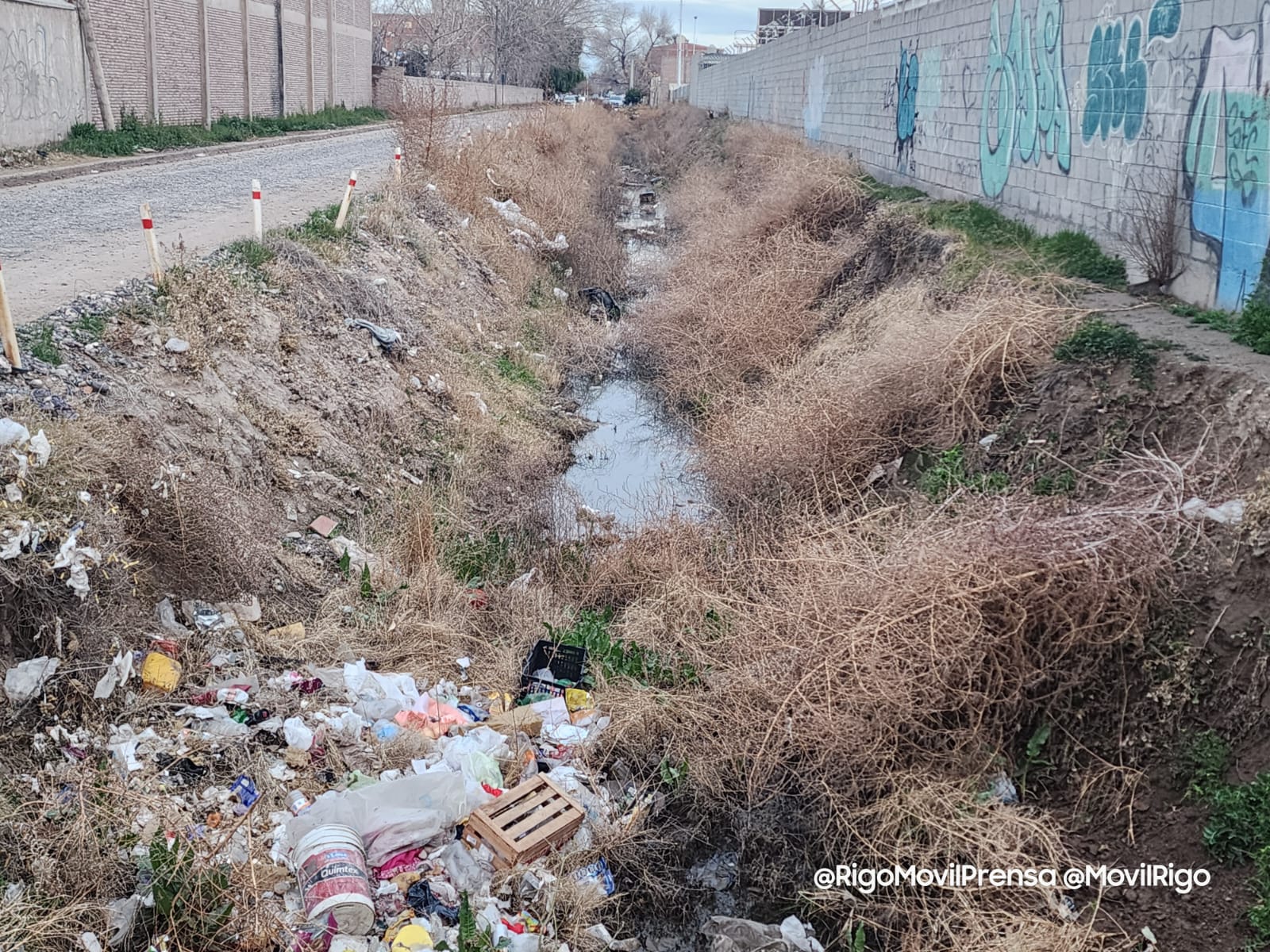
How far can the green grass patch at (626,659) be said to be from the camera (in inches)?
202

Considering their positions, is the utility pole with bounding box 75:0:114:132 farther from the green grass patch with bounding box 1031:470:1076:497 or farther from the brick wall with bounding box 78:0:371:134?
the green grass patch with bounding box 1031:470:1076:497

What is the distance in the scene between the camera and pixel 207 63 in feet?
76.5

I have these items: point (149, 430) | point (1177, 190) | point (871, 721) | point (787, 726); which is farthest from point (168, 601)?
point (1177, 190)

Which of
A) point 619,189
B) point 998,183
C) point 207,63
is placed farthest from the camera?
point 619,189

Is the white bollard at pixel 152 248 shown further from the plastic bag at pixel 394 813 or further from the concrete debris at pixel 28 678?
the plastic bag at pixel 394 813

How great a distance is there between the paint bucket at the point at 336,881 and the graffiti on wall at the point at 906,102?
488 inches

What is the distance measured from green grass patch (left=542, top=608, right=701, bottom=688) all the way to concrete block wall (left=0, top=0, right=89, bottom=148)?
14.5m

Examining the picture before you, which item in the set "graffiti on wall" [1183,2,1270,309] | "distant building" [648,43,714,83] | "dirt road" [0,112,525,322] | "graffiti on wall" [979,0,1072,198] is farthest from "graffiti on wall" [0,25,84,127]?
"distant building" [648,43,714,83]

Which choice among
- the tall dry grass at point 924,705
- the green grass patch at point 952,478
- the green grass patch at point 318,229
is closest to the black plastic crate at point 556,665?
the tall dry grass at point 924,705

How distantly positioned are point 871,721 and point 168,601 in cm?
343

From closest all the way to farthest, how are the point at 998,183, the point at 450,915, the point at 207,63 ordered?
the point at 450,915, the point at 998,183, the point at 207,63

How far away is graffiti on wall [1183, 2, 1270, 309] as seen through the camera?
5832 millimetres

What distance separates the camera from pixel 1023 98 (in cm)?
959

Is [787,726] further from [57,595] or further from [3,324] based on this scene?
[3,324]
